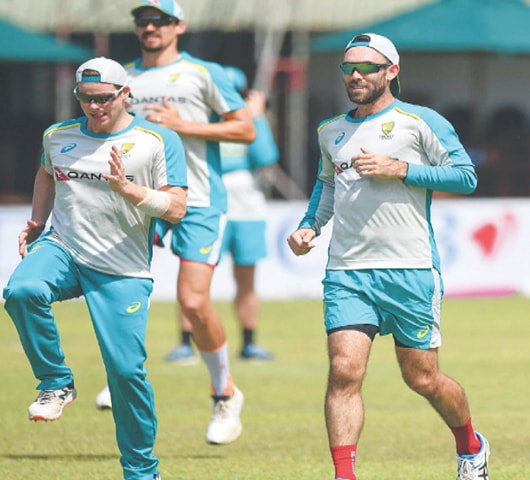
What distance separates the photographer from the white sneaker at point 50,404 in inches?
289

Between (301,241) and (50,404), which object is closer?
(50,404)

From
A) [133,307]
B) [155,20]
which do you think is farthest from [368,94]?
[155,20]

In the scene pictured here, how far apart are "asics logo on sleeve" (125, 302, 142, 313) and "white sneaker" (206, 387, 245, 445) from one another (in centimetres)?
208

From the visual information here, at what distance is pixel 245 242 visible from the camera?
13977mm

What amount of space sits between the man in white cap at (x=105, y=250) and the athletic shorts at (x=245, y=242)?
6.11 metres

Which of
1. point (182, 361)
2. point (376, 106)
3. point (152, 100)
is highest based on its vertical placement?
point (376, 106)

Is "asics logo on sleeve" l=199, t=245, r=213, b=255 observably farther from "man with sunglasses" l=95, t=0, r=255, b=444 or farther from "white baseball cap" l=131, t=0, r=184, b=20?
"white baseball cap" l=131, t=0, r=184, b=20

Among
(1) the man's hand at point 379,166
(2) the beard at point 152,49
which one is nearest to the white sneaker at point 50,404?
(1) the man's hand at point 379,166

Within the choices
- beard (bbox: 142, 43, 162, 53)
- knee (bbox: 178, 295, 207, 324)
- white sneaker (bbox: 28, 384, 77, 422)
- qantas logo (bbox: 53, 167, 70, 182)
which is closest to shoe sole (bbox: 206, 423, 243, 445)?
knee (bbox: 178, 295, 207, 324)

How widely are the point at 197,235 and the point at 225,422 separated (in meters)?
1.26

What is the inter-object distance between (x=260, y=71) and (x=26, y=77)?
23.2 feet

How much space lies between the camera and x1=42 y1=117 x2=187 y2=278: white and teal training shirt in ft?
24.8

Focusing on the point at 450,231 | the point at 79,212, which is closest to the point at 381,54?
the point at 79,212

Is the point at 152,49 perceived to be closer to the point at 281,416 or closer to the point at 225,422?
the point at 225,422
